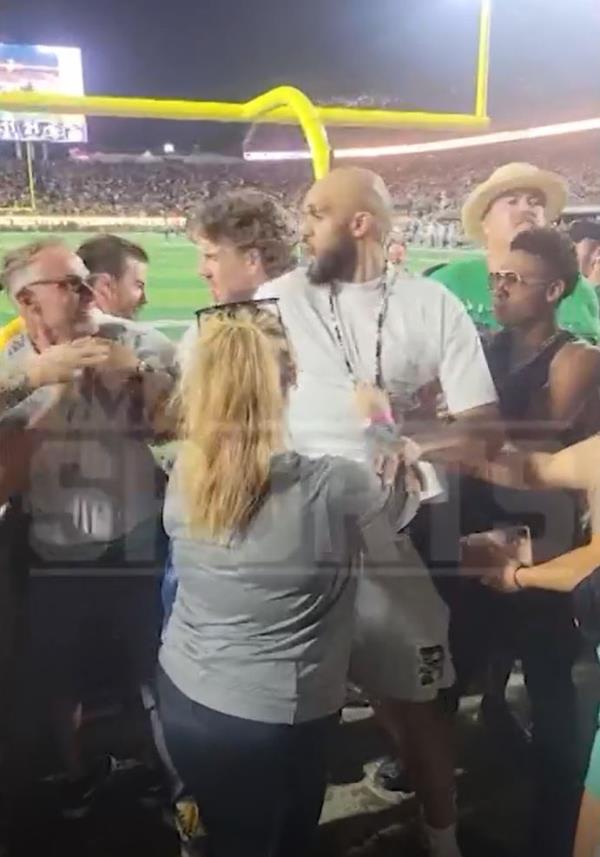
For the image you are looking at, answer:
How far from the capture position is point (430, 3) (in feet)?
4.97

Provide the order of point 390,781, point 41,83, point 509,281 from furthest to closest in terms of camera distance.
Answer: point 390,781, point 509,281, point 41,83

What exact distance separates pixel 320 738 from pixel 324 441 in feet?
1.59

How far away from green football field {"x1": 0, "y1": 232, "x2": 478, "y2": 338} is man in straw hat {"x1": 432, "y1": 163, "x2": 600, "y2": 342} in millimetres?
364

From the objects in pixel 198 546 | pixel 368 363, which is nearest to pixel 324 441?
pixel 368 363

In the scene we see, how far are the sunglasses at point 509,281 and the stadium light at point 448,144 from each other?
0.65ft

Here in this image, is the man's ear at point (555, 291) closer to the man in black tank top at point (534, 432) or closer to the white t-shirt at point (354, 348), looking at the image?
the man in black tank top at point (534, 432)

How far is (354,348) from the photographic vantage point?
147 centimetres

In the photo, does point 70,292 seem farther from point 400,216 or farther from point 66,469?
point 400,216

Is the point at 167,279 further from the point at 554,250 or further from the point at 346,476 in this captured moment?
the point at 554,250

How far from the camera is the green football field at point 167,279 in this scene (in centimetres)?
144

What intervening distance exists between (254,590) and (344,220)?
22.5 inches

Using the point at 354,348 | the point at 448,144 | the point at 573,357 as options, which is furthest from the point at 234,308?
the point at 573,357

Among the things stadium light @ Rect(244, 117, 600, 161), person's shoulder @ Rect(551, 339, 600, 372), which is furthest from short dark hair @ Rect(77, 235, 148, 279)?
person's shoulder @ Rect(551, 339, 600, 372)

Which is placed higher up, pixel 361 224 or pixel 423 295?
pixel 361 224
